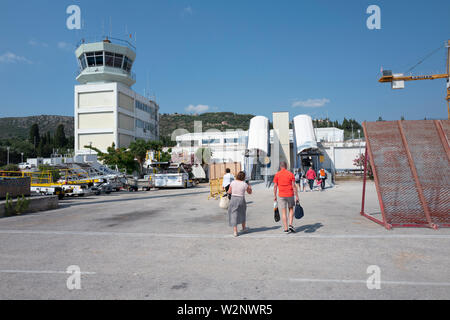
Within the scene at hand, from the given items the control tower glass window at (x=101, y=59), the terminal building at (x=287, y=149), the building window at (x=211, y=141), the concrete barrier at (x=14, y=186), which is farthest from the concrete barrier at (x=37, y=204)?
the building window at (x=211, y=141)

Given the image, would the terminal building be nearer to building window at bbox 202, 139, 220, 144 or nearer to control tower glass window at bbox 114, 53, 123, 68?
control tower glass window at bbox 114, 53, 123, 68

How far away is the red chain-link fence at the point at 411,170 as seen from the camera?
7895 millimetres

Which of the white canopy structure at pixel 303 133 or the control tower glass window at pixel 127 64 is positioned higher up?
the control tower glass window at pixel 127 64

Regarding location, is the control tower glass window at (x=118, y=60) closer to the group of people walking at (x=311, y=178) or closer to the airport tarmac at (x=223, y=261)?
the group of people walking at (x=311, y=178)

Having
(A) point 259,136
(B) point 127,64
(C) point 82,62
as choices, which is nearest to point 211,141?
(B) point 127,64

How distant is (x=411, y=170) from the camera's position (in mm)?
8727

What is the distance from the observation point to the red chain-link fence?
7.89 meters

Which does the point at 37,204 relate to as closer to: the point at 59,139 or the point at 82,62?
the point at 82,62

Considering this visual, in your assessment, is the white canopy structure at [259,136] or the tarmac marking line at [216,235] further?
the white canopy structure at [259,136]

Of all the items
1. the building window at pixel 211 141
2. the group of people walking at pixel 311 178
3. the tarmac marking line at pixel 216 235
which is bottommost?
the tarmac marking line at pixel 216 235

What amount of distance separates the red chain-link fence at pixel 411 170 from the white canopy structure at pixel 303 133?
67.2 feet

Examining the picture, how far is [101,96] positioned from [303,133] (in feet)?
116

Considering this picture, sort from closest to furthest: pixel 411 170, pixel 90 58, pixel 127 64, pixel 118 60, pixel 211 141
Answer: pixel 411 170 → pixel 90 58 → pixel 118 60 → pixel 127 64 → pixel 211 141

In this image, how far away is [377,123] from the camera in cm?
1030
